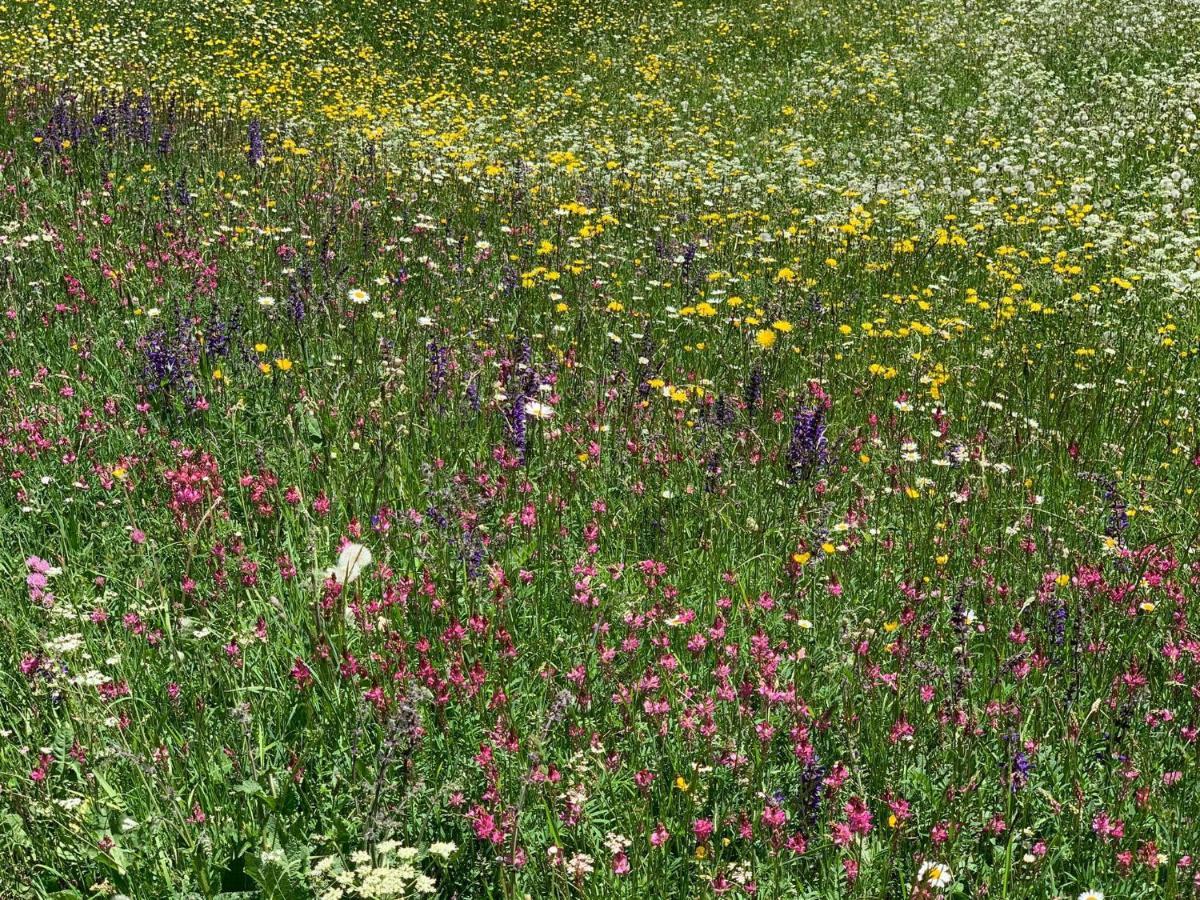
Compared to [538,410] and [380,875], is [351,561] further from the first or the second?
[538,410]

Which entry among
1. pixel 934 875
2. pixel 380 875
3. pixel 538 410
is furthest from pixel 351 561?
pixel 538 410

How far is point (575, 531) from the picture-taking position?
3516 mm

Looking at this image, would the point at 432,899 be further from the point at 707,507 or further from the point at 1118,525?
the point at 1118,525

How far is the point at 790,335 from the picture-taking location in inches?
221

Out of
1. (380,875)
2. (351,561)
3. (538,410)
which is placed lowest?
(538,410)

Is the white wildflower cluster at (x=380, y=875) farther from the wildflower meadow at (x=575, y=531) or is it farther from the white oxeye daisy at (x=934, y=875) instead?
the white oxeye daisy at (x=934, y=875)

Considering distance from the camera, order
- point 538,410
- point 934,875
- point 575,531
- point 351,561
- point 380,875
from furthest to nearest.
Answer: point 538,410, point 575,531, point 351,561, point 934,875, point 380,875

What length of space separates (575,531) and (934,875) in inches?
72.8

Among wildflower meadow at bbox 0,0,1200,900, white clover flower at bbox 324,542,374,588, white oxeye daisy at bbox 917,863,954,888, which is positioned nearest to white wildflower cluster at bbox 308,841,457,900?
wildflower meadow at bbox 0,0,1200,900

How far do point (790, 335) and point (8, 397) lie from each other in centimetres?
385

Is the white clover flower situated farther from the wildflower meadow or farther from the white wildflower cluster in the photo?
the white wildflower cluster

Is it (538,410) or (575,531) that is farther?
(538,410)

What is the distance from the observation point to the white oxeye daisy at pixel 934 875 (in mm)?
1883

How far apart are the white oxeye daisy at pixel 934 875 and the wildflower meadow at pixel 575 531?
0.11ft
